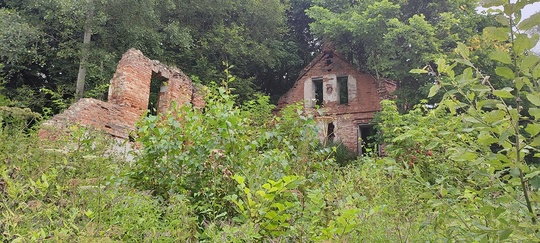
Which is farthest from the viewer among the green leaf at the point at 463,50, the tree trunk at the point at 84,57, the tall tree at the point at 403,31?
the tall tree at the point at 403,31

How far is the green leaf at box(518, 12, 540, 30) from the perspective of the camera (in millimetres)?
1395

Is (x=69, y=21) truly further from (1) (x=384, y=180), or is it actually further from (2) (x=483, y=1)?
(2) (x=483, y=1)

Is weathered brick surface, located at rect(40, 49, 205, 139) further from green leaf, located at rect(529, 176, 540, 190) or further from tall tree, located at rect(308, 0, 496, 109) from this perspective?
green leaf, located at rect(529, 176, 540, 190)

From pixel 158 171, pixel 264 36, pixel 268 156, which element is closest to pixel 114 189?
pixel 158 171

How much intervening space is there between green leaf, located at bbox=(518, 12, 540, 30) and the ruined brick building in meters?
18.3

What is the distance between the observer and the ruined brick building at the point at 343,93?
20.5 metres

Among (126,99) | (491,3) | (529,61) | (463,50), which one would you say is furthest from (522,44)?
(126,99)

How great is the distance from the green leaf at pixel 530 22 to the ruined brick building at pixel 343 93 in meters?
18.3

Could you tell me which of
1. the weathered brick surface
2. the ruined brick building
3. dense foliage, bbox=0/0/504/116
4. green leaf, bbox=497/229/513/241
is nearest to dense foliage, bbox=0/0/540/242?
green leaf, bbox=497/229/513/241

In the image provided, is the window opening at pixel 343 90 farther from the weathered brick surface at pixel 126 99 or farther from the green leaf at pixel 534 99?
the green leaf at pixel 534 99

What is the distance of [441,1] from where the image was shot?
58.8ft

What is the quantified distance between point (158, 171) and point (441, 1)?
17366 mm

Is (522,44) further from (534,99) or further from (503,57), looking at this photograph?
(534,99)

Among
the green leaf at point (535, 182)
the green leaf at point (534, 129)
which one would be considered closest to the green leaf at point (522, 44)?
the green leaf at point (534, 129)
